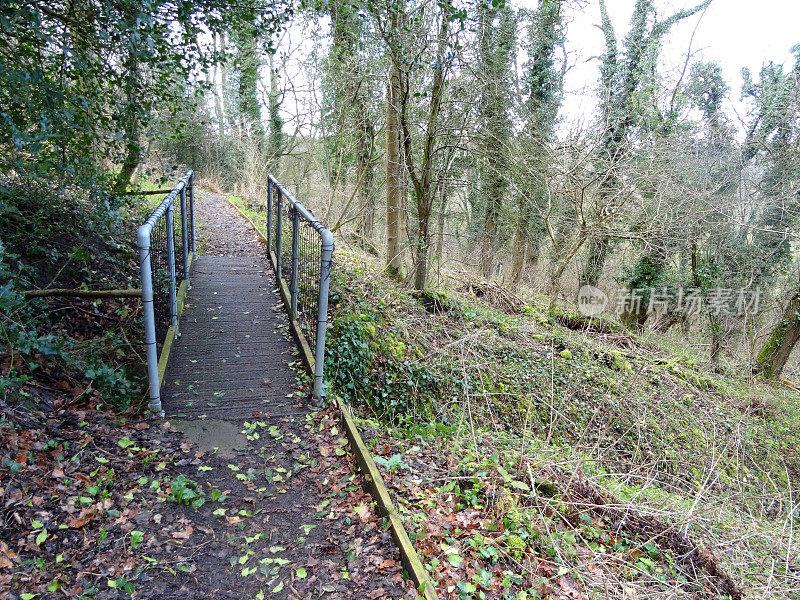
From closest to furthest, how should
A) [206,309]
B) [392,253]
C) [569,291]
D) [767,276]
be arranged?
[206,309]
[392,253]
[767,276]
[569,291]

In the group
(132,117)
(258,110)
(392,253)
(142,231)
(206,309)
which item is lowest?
(206,309)

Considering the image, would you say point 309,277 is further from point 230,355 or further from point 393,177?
point 393,177

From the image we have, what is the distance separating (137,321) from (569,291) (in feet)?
47.0

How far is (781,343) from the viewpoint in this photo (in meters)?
13.8

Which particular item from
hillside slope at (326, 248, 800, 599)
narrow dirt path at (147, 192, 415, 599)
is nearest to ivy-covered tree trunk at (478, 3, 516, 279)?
hillside slope at (326, 248, 800, 599)

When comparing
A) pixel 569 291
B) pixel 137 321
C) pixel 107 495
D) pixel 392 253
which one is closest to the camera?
pixel 107 495

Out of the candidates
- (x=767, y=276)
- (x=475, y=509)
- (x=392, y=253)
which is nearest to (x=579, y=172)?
(x=392, y=253)

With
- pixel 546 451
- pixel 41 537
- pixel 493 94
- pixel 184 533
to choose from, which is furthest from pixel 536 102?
pixel 41 537

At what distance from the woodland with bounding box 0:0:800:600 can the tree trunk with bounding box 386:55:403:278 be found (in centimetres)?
6

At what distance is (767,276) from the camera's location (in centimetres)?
1452

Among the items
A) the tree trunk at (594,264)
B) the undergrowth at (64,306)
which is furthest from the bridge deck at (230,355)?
the tree trunk at (594,264)

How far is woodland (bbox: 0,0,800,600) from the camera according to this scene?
3.15m

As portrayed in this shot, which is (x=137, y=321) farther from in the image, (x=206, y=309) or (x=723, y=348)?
(x=723, y=348)
